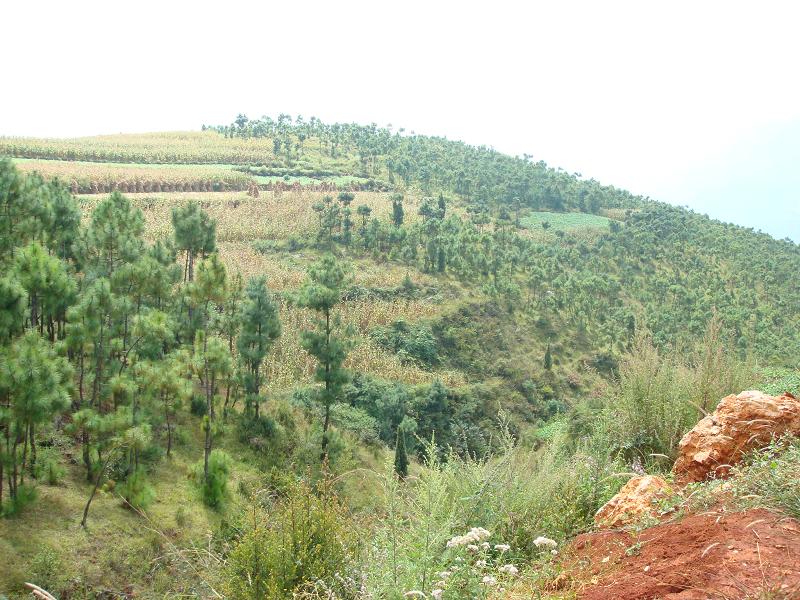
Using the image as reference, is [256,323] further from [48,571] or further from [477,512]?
[477,512]

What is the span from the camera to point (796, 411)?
484 cm

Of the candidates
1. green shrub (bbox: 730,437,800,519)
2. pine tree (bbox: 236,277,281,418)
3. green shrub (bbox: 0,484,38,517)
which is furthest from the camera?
pine tree (bbox: 236,277,281,418)

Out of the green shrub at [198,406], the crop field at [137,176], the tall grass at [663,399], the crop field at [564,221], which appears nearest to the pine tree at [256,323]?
the green shrub at [198,406]

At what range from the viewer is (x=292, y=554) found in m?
4.31

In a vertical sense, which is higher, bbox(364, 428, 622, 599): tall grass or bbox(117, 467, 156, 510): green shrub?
bbox(364, 428, 622, 599): tall grass

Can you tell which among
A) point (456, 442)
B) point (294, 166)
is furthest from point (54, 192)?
point (294, 166)

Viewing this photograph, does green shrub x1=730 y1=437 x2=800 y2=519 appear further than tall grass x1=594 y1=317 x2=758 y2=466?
No

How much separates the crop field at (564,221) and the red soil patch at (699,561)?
57.5m

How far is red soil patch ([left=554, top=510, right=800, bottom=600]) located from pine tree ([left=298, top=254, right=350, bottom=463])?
12.7m

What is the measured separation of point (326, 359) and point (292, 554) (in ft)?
40.4

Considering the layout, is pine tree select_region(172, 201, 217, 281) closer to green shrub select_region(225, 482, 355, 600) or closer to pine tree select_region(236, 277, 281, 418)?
pine tree select_region(236, 277, 281, 418)

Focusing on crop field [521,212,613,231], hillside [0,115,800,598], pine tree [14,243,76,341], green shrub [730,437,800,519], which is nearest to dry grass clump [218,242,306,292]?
hillside [0,115,800,598]

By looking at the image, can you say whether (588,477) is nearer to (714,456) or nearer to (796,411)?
(714,456)

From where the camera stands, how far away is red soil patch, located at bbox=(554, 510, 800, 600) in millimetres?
2768
